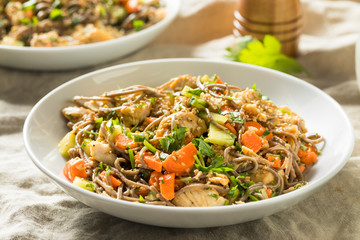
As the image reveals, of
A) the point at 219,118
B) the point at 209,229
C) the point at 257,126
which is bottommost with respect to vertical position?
the point at 209,229

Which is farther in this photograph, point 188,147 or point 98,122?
point 98,122

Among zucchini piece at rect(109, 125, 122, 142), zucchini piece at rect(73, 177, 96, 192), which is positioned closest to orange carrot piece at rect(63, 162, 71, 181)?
zucchini piece at rect(73, 177, 96, 192)

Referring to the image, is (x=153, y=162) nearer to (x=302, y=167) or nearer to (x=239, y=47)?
(x=302, y=167)

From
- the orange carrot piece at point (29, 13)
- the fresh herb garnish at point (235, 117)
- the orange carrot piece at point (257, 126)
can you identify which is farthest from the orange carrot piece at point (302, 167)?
the orange carrot piece at point (29, 13)

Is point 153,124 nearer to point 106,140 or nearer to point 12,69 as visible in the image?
point 106,140

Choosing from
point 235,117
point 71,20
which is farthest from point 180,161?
point 71,20

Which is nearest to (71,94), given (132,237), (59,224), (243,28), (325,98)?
(59,224)

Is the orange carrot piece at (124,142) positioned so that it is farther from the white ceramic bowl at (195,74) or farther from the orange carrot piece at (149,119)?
the white ceramic bowl at (195,74)

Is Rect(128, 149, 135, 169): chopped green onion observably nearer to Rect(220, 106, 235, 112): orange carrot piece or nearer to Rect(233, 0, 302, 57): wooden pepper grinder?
Rect(220, 106, 235, 112): orange carrot piece
